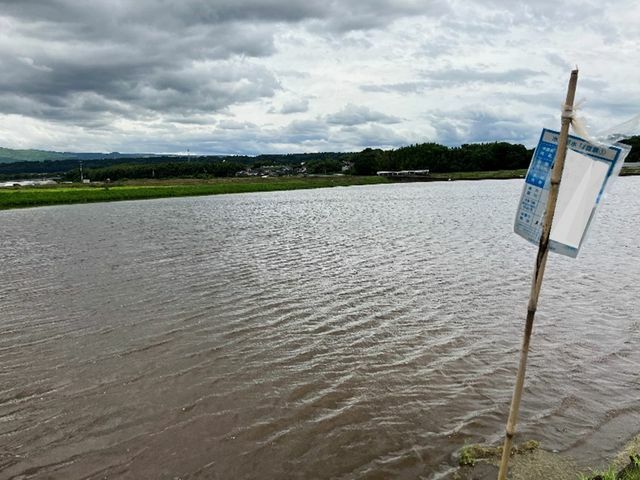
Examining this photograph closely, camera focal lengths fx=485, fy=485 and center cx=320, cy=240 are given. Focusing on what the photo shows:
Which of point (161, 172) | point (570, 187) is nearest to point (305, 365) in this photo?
point (570, 187)

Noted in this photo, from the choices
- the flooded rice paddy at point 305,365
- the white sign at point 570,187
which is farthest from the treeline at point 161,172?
the white sign at point 570,187

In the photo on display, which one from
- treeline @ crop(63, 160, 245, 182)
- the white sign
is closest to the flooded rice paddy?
the white sign

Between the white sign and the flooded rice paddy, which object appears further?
the flooded rice paddy

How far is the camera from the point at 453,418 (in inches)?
304

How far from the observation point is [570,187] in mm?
4695

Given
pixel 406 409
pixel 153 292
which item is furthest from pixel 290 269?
pixel 406 409

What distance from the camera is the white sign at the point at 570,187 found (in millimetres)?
4529

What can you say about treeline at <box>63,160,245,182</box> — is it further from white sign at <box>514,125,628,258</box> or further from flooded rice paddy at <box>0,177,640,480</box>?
white sign at <box>514,125,628,258</box>

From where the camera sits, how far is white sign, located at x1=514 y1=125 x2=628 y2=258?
453 cm

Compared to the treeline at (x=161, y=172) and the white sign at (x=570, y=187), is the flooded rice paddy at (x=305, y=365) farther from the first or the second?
the treeline at (x=161, y=172)

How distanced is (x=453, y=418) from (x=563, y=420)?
170 centimetres

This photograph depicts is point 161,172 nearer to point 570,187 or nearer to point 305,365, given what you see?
point 305,365

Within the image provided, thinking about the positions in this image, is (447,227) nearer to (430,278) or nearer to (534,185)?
(430,278)

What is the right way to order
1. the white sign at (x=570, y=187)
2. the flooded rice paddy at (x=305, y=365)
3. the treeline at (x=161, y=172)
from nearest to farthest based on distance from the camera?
the white sign at (x=570, y=187), the flooded rice paddy at (x=305, y=365), the treeline at (x=161, y=172)
